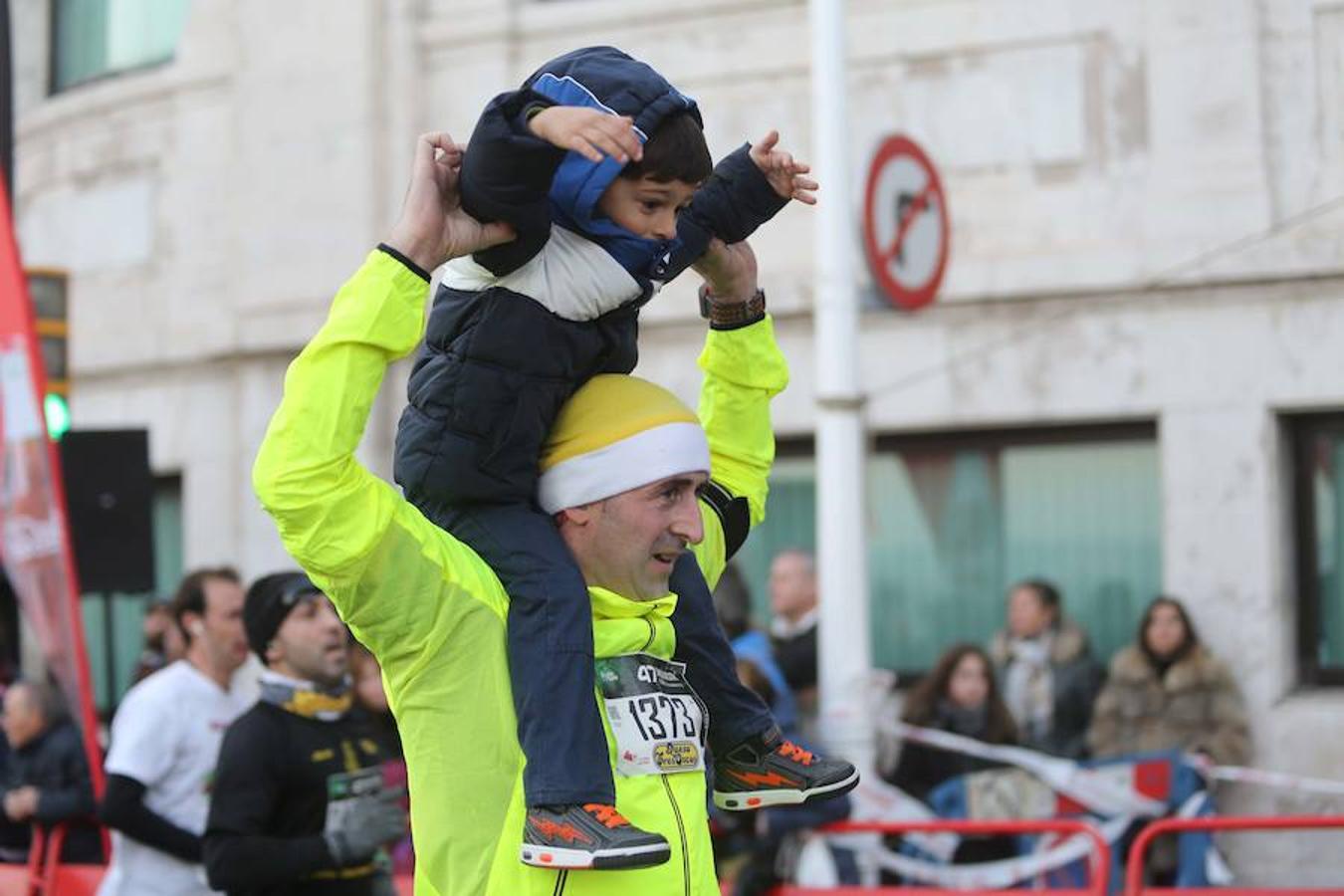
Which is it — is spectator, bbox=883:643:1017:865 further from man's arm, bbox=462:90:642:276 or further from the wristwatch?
man's arm, bbox=462:90:642:276

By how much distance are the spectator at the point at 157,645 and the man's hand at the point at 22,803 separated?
1.70 metres

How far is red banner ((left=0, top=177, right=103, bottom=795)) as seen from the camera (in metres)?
8.30

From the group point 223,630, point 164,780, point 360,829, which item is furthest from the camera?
point 223,630

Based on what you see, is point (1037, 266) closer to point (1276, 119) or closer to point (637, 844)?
point (1276, 119)

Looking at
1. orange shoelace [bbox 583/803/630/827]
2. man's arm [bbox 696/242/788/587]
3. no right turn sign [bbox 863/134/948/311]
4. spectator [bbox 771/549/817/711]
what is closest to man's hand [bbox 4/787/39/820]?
spectator [bbox 771/549/817/711]

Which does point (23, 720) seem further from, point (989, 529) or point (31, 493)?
point (989, 529)

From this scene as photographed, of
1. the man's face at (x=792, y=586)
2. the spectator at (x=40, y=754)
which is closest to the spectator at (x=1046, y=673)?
the man's face at (x=792, y=586)

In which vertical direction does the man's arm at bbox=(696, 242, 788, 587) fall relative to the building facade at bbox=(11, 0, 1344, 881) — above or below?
below

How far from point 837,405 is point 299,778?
4202 millimetres

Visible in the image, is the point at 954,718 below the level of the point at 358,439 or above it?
below

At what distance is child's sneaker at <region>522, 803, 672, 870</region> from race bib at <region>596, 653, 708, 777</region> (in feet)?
0.53

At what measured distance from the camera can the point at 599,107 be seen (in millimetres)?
3613

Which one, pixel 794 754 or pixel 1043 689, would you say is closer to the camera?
pixel 794 754

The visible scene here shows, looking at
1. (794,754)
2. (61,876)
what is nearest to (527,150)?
(794,754)
